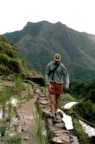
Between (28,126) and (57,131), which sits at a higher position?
(57,131)

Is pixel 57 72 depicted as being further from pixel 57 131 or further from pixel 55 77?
pixel 57 131

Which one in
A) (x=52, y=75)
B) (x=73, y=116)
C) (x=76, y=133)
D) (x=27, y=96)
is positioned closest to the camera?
(x=76, y=133)

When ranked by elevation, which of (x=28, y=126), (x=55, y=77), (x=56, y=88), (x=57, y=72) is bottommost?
(x=28, y=126)

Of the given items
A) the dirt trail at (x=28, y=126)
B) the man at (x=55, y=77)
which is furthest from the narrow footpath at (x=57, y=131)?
the man at (x=55, y=77)

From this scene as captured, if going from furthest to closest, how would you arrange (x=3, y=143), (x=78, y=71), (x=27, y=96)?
(x=78, y=71) < (x=27, y=96) < (x=3, y=143)

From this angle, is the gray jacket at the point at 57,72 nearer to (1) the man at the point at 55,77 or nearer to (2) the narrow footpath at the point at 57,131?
Result: (1) the man at the point at 55,77

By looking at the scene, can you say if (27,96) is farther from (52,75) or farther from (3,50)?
(3,50)

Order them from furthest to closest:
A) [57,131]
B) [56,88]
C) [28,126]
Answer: [56,88] → [28,126] → [57,131]

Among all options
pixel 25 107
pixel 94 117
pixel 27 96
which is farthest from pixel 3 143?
pixel 94 117

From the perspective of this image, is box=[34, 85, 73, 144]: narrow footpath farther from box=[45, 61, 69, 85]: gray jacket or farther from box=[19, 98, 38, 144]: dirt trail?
box=[45, 61, 69, 85]: gray jacket

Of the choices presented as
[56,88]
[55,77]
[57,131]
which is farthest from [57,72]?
[57,131]

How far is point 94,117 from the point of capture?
61.8 feet

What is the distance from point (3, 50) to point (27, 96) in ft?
83.0

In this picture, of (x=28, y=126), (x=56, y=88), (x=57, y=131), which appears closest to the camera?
(x=57, y=131)
